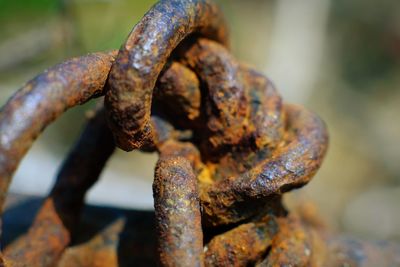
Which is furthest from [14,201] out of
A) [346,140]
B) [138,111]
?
[346,140]

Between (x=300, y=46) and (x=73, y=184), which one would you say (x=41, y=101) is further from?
(x=300, y=46)

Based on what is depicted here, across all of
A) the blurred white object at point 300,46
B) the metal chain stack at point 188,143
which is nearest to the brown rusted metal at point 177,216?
the metal chain stack at point 188,143

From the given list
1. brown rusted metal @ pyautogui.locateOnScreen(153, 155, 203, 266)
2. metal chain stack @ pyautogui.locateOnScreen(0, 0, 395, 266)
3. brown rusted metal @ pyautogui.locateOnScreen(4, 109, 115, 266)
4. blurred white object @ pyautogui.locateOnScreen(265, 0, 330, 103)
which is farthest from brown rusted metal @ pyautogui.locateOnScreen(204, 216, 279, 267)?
blurred white object @ pyautogui.locateOnScreen(265, 0, 330, 103)

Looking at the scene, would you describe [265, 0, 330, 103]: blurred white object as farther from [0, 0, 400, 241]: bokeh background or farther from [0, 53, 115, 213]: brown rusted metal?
[0, 53, 115, 213]: brown rusted metal

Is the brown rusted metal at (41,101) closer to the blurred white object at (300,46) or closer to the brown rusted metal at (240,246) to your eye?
the brown rusted metal at (240,246)

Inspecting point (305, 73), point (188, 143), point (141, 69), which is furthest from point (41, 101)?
point (305, 73)

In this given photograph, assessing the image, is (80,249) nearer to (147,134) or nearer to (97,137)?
(97,137)
